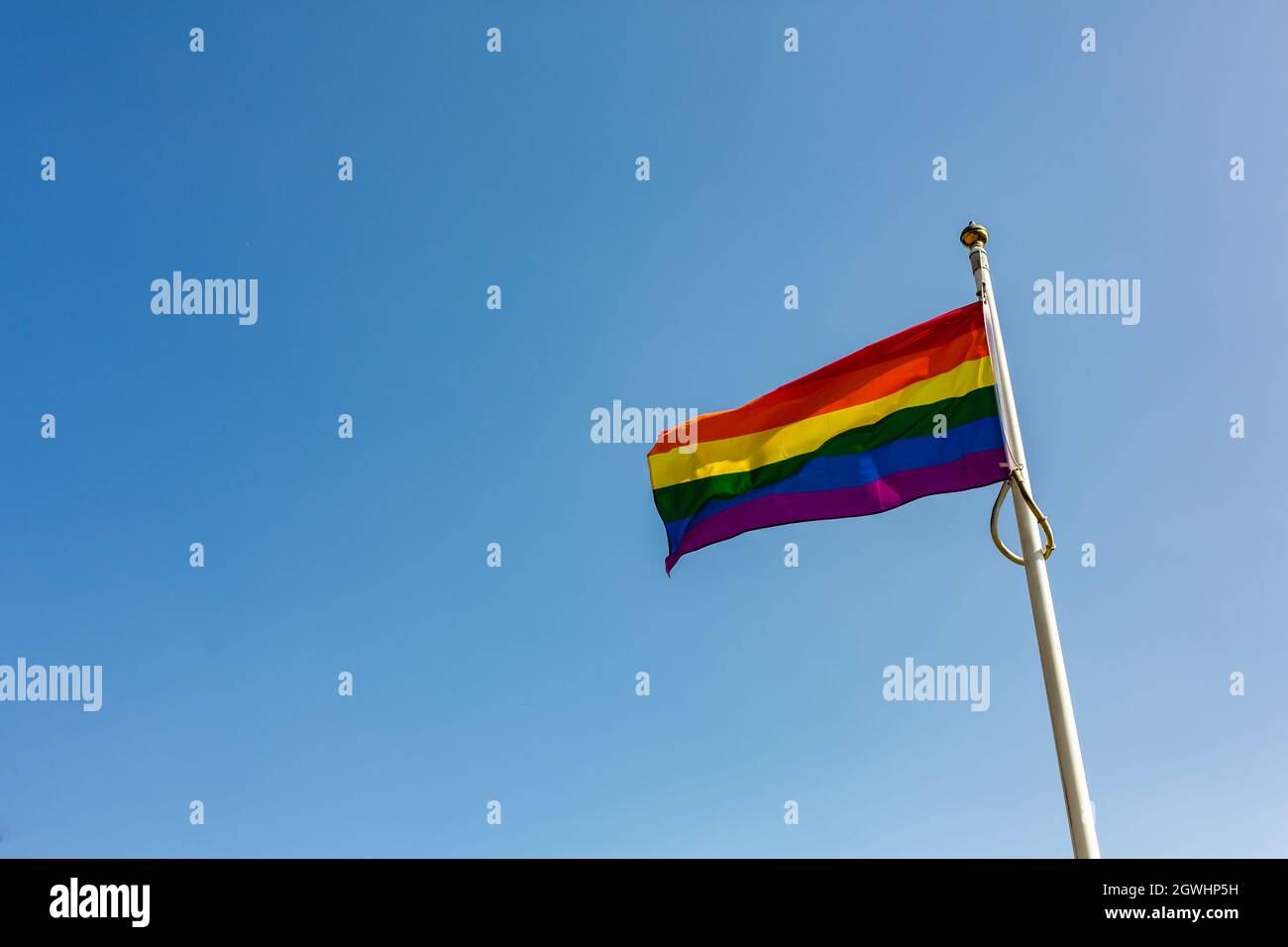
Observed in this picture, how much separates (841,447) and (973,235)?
9.43 feet

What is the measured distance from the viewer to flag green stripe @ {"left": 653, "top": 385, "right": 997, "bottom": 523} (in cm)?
1038

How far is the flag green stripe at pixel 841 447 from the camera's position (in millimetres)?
10375

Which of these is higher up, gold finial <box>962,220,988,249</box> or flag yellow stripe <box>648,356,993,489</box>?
gold finial <box>962,220,988,249</box>

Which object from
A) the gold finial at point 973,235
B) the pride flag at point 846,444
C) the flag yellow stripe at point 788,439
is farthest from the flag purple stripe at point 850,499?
the gold finial at point 973,235

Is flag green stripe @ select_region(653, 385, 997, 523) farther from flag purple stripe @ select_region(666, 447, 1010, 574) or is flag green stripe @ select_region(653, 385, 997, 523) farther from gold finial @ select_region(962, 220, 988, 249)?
gold finial @ select_region(962, 220, 988, 249)

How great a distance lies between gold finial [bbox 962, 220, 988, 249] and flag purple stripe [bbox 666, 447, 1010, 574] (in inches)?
105

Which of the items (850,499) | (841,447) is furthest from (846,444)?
(850,499)

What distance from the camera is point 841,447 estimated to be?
11039 millimetres

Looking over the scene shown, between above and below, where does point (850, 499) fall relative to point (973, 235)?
below

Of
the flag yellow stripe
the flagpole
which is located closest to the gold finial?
the flagpole

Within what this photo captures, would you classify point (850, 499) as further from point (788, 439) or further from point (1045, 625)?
point (1045, 625)
